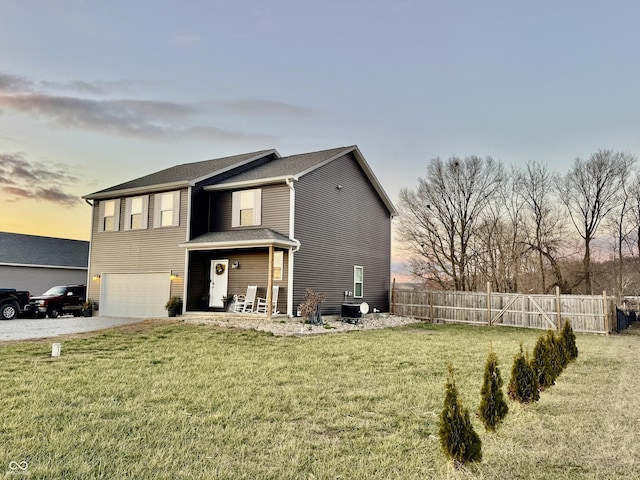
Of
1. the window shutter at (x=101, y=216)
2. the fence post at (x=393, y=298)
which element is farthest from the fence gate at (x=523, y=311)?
the window shutter at (x=101, y=216)

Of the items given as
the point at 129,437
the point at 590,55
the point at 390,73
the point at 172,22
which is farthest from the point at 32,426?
the point at 590,55

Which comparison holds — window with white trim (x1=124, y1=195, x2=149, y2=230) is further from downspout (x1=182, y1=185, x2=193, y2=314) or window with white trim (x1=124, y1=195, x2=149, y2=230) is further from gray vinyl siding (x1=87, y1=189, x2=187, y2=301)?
downspout (x1=182, y1=185, x2=193, y2=314)

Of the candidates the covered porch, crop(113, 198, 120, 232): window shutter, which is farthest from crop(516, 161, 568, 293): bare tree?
crop(113, 198, 120, 232): window shutter

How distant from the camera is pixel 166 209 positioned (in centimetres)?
1750

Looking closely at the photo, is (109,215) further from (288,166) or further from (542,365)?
(542,365)

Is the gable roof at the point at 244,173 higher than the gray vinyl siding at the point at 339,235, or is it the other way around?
the gable roof at the point at 244,173

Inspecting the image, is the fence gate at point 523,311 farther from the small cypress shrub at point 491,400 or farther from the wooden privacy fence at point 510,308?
the small cypress shrub at point 491,400

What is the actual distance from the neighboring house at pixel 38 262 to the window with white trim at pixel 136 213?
9753 millimetres

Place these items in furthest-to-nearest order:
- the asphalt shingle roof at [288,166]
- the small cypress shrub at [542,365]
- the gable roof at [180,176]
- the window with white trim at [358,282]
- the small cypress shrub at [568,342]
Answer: the window with white trim at [358,282] → the gable roof at [180,176] → the asphalt shingle roof at [288,166] → the small cypress shrub at [568,342] → the small cypress shrub at [542,365]

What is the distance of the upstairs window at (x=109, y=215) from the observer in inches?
748

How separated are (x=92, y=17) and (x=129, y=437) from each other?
12855 millimetres

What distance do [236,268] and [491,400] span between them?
13.3m

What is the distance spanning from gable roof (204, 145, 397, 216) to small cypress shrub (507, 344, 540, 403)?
11.1 metres

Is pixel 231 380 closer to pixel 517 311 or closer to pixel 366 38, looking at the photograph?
pixel 366 38
